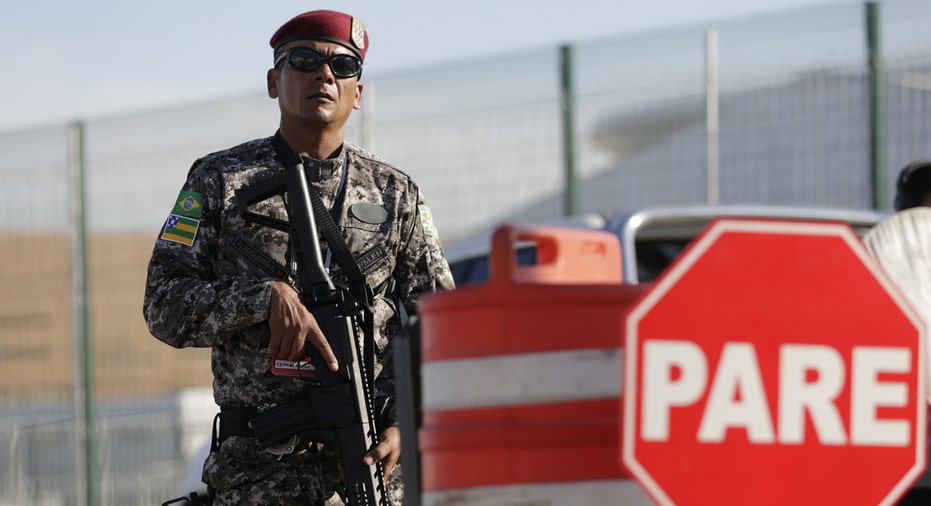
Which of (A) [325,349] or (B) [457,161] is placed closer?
(A) [325,349]

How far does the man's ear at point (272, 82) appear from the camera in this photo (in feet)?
13.0

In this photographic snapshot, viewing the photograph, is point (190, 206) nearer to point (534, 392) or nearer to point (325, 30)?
point (325, 30)

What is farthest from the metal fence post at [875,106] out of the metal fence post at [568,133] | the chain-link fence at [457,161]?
the metal fence post at [568,133]

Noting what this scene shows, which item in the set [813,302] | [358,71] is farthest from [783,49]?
[813,302]

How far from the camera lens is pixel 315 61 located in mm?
3836

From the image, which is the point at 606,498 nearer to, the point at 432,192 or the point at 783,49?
the point at 783,49

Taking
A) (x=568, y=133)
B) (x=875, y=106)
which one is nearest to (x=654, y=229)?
(x=875, y=106)

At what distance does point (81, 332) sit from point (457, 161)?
3177mm

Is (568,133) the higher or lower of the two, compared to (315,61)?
higher

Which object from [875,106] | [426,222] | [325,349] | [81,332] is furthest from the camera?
[81,332]

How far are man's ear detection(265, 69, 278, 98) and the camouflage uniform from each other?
14 centimetres

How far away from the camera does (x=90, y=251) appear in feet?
37.2

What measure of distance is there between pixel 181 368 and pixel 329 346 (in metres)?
7.28

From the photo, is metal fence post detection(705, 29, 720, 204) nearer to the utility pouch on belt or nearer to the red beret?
the red beret
